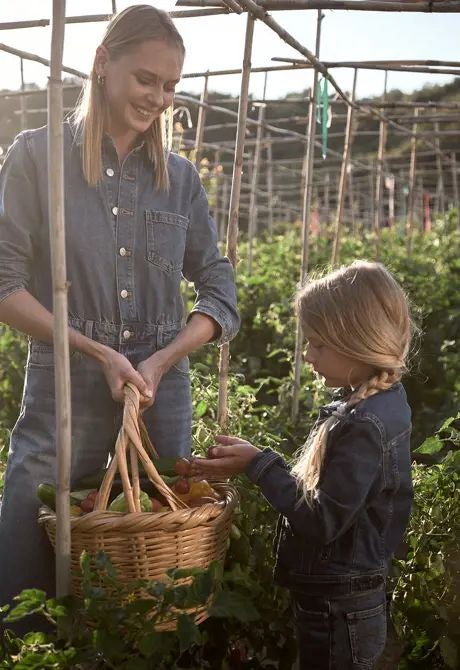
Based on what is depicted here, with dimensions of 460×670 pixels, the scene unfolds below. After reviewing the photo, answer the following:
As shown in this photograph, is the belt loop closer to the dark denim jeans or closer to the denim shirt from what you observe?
the denim shirt

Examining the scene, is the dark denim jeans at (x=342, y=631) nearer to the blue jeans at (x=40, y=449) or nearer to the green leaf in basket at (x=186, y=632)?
the green leaf in basket at (x=186, y=632)

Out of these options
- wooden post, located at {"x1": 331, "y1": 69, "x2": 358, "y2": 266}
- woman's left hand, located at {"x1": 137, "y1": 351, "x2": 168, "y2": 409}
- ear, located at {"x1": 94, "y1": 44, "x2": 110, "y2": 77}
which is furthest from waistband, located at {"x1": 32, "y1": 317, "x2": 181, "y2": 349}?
wooden post, located at {"x1": 331, "y1": 69, "x2": 358, "y2": 266}

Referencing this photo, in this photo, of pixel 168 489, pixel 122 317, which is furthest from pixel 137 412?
pixel 122 317

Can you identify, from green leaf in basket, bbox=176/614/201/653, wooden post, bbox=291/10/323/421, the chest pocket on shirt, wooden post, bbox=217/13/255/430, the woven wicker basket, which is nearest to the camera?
green leaf in basket, bbox=176/614/201/653

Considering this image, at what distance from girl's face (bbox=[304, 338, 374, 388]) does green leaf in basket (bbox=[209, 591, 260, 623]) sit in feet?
2.03

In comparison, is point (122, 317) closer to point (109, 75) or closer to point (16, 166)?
point (16, 166)

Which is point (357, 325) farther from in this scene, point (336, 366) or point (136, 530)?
point (136, 530)

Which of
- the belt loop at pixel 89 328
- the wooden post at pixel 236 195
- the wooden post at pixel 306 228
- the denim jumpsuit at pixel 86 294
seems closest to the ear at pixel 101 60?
the denim jumpsuit at pixel 86 294

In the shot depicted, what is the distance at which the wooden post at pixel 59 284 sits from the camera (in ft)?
5.90

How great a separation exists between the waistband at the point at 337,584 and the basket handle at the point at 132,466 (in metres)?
0.37

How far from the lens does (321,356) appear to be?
7.23 ft

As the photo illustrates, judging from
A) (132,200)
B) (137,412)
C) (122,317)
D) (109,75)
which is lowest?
(137,412)

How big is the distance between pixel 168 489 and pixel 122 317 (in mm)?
504

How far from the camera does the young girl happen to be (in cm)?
208
